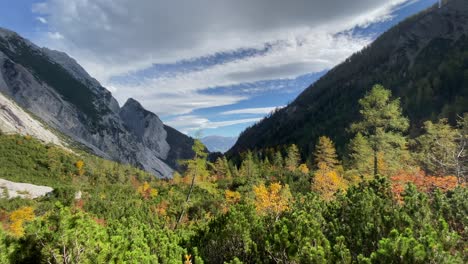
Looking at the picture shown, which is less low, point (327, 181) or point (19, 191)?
point (327, 181)

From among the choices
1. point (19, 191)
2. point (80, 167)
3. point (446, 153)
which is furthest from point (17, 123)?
point (446, 153)

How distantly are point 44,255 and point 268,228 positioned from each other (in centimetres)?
717

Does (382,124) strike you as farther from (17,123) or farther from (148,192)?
(17,123)

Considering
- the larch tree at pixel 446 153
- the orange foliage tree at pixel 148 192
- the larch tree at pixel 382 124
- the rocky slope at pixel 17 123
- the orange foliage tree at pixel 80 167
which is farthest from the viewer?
the rocky slope at pixel 17 123

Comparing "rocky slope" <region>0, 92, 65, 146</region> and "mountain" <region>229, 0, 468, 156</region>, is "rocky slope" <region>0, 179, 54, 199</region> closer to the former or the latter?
"rocky slope" <region>0, 92, 65, 146</region>

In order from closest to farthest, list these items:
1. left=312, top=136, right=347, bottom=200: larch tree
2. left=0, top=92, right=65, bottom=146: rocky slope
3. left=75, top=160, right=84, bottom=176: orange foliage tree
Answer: left=312, top=136, right=347, bottom=200: larch tree → left=75, top=160, right=84, bottom=176: orange foliage tree → left=0, top=92, right=65, bottom=146: rocky slope

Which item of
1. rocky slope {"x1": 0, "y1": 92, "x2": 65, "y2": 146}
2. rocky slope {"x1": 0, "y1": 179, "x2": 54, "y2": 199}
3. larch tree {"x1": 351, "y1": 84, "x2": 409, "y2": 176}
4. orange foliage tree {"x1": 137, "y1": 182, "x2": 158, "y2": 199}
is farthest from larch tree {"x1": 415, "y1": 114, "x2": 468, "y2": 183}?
rocky slope {"x1": 0, "y1": 92, "x2": 65, "y2": 146}

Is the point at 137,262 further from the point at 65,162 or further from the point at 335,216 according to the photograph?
the point at 65,162

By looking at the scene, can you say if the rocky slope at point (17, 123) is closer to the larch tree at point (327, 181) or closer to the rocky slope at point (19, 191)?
the rocky slope at point (19, 191)

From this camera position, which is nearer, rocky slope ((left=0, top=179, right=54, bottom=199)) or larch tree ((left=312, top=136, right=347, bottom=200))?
larch tree ((left=312, top=136, right=347, bottom=200))

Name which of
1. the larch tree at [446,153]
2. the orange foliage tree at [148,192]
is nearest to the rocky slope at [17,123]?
the orange foliage tree at [148,192]

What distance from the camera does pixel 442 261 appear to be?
5.66 metres

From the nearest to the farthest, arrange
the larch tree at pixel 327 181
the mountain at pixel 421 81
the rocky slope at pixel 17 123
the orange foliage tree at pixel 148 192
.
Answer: the larch tree at pixel 327 181, the orange foliage tree at pixel 148 192, the rocky slope at pixel 17 123, the mountain at pixel 421 81

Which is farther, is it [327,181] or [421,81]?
[421,81]
